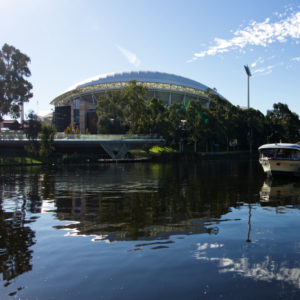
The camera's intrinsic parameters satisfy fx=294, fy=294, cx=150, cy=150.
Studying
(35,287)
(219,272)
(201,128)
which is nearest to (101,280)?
(35,287)

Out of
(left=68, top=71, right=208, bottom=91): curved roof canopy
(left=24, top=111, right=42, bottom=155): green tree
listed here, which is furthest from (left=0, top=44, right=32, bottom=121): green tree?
(left=68, top=71, right=208, bottom=91): curved roof canopy

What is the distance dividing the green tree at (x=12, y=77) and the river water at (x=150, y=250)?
47.5 meters

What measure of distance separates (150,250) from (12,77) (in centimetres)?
5666

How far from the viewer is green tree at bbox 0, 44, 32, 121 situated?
55094 millimetres

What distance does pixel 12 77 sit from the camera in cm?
5547

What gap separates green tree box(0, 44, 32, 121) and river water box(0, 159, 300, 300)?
156ft

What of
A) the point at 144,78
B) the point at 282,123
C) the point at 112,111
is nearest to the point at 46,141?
the point at 112,111

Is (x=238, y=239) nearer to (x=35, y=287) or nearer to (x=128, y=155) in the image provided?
(x=35, y=287)

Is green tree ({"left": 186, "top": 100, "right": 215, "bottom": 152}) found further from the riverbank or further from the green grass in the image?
the green grass

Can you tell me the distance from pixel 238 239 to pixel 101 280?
4480 mm

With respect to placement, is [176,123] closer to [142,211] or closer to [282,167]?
[282,167]

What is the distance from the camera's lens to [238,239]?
28.7 ft

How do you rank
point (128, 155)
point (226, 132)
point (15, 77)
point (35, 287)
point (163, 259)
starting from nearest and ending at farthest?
1. point (35, 287)
2. point (163, 259)
3. point (15, 77)
4. point (128, 155)
5. point (226, 132)

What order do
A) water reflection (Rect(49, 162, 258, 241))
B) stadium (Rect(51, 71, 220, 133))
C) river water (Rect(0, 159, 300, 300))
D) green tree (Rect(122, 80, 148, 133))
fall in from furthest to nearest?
stadium (Rect(51, 71, 220, 133)) → green tree (Rect(122, 80, 148, 133)) → water reflection (Rect(49, 162, 258, 241)) → river water (Rect(0, 159, 300, 300))
